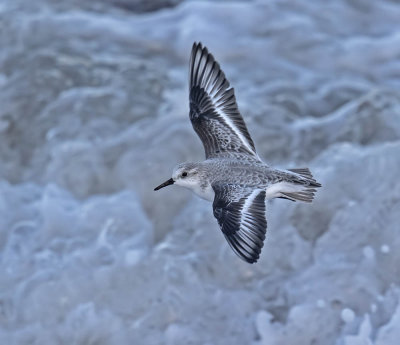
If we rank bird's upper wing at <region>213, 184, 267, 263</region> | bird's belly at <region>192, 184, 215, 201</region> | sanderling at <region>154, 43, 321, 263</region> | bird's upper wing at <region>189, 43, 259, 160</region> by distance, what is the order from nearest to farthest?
bird's upper wing at <region>213, 184, 267, 263</region> → sanderling at <region>154, 43, 321, 263</region> → bird's belly at <region>192, 184, 215, 201</region> → bird's upper wing at <region>189, 43, 259, 160</region>

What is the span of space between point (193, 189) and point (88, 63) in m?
3.81

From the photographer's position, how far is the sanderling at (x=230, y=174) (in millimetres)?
3645

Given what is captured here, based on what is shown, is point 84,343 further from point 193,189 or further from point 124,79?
point 124,79

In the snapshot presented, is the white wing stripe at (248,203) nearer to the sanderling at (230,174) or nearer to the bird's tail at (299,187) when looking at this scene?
the sanderling at (230,174)

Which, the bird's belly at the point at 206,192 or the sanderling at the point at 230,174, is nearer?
the sanderling at the point at 230,174

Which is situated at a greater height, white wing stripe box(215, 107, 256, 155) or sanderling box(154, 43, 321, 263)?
sanderling box(154, 43, 321, 263)

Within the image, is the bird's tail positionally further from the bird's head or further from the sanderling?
the bird's head

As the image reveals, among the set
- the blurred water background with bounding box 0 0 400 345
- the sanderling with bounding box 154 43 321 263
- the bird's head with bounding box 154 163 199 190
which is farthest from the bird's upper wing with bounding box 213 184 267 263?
the blurred water background with bounding box 0 0 400 345

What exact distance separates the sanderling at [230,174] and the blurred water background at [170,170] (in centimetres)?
102

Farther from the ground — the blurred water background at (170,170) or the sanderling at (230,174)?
the sanderling at (230,174)

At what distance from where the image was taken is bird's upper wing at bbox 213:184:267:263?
11.5ft

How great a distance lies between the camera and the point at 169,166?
601cm

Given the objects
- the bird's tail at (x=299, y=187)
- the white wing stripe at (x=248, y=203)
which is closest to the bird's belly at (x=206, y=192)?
the white wing stripe at (x=248, y=203)

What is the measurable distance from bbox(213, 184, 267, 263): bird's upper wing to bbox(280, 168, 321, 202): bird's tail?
22 centimetres
